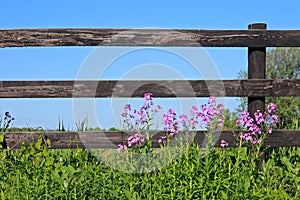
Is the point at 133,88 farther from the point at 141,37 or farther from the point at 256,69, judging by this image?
the point at 256,69

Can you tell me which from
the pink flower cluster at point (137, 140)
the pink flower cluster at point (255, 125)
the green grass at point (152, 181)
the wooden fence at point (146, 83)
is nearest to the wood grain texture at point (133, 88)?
the wooden fence at point (146, 83)

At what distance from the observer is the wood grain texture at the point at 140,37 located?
253 inches

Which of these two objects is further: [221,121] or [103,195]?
[221,121]

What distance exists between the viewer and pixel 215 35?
6.47m

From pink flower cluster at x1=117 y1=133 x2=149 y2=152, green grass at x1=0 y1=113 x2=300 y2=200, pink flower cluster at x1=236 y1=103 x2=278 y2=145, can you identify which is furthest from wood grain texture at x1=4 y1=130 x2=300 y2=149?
green grass at x1=0 y1=113 x2=300 y2=200

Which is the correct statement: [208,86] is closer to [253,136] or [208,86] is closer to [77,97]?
[253,136]

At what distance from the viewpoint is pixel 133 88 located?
6.29m

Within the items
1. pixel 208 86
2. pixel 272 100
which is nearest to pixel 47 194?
pixel 208 86

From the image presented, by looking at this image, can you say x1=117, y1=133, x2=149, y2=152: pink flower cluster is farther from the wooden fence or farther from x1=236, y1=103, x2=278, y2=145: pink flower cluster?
x1=236, y1=103, x2=278, y2=145: pink flower cluster

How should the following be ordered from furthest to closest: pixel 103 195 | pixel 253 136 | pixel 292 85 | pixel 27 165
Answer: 1. pixel 292 85
2. pixel 253 136
3. pixel 27 165
4. pixel 103 195

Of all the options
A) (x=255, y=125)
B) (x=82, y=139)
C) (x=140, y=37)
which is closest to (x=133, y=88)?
(x=140, y=37)

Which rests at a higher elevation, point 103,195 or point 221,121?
point 221,121

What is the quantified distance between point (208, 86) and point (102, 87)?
143 cm

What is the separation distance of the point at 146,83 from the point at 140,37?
68cm
